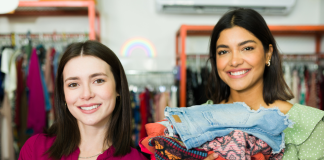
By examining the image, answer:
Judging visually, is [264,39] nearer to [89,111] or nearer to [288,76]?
[89,111]

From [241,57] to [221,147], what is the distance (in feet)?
1.53

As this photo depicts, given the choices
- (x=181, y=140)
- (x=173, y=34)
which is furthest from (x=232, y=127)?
(x=173, y=34)

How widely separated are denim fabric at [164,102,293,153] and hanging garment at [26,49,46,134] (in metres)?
1.88

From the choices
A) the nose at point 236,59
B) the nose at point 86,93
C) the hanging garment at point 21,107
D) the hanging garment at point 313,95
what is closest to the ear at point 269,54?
the nose at point 236,59

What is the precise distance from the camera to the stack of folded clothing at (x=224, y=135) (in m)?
0.77

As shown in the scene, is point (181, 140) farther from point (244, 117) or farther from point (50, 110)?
point (50, 110)

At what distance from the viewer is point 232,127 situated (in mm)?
826

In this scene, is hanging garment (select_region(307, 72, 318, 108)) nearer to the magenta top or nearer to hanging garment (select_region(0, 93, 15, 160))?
the magenta top

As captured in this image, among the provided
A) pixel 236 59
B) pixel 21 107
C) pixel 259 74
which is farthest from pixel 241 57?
pixel 21 107

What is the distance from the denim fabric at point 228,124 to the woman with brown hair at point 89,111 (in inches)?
14.7

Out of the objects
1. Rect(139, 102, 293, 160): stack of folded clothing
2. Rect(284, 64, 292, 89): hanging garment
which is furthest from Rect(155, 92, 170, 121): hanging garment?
Rect(139, 102, 293, 160): stack of folded clothing

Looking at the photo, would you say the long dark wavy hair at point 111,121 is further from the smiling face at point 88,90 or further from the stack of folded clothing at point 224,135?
the stack of folded clothing at point 224,135

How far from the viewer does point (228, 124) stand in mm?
823

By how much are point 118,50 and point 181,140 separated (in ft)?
8.23
